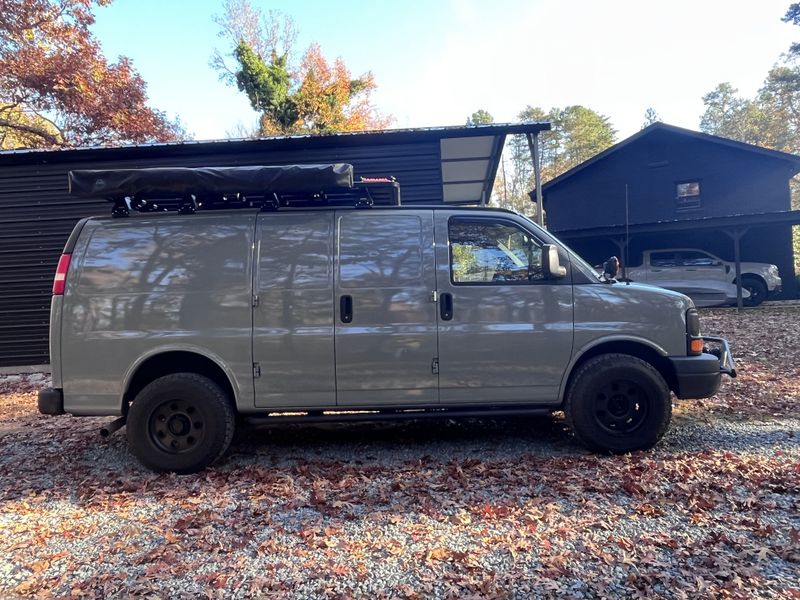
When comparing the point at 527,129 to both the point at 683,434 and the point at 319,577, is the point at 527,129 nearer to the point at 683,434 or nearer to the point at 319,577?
the point at 683,434

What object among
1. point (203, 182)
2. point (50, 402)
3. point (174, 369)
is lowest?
point (50, 402)

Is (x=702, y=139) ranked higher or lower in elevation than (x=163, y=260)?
higher

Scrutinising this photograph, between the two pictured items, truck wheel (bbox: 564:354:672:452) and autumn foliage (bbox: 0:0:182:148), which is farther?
autumn foliage (bbox: 0:0:182:148)

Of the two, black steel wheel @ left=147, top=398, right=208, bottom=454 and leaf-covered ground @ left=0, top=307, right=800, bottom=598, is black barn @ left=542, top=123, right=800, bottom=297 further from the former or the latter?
black steel wheel @ left=147, top=398, right=208, bottom=454

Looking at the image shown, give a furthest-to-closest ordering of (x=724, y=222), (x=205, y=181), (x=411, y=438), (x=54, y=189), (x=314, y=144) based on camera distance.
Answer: (x=724, y=222), (x=54, y=189), (x=314, y=144), (x=411, y=438), (x=205, y=181)

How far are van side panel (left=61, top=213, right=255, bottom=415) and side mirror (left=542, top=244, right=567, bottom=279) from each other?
251 centimetres

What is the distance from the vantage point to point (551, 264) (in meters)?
4.30

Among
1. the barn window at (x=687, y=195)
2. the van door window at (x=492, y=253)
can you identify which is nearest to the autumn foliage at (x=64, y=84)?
the van door window at (x=492, y=253)

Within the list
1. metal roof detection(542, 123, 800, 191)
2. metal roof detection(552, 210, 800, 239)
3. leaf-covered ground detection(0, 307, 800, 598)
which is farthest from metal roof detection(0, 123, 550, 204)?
metal roof detection(542, 123, 800, 191)

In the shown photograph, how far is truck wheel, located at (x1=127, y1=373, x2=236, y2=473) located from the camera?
14.0ft

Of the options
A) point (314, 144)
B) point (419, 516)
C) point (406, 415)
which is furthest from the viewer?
point (314, 144)

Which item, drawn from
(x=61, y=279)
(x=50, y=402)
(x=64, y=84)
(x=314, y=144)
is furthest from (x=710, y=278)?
(x=64, y=84)

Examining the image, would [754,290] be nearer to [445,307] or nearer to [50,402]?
[445,307]

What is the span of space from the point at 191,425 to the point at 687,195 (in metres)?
20.1
